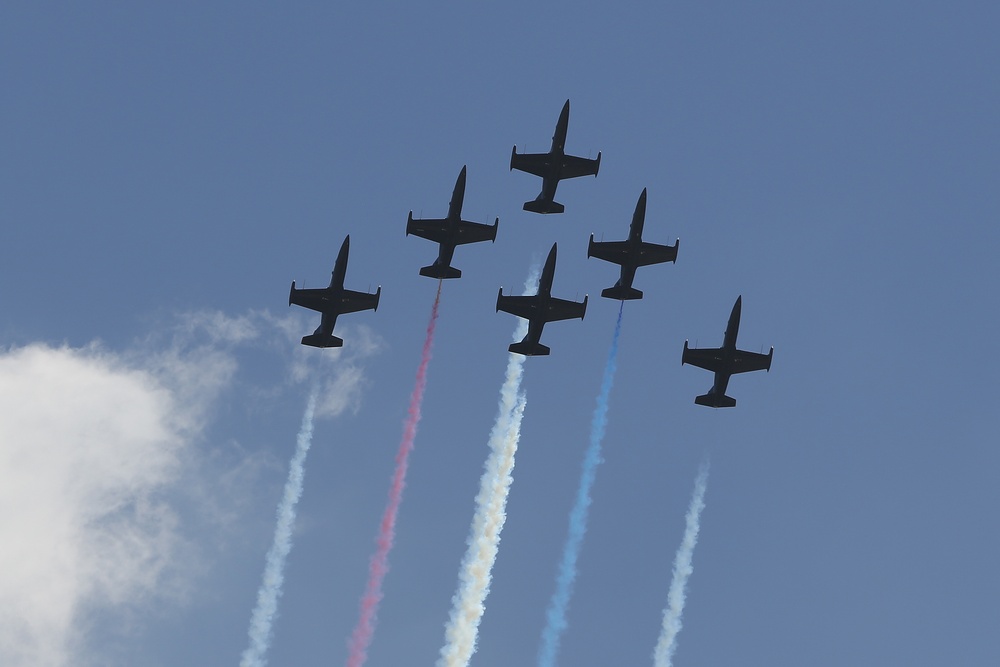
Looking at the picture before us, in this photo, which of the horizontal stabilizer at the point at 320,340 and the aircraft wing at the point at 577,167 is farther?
the aircraft wing at the point at 577,167

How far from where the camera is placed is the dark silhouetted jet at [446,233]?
4953 inches

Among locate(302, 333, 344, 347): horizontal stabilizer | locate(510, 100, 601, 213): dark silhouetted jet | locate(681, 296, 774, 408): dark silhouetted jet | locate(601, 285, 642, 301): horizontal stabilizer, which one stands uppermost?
locate(510, 100, 601, 213): dark silhouetted jet

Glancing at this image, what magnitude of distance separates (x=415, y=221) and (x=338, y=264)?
8249 mm

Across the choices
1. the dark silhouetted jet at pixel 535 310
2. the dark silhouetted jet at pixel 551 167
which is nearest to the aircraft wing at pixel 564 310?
the dark silhouetted jet at pixel 535 310

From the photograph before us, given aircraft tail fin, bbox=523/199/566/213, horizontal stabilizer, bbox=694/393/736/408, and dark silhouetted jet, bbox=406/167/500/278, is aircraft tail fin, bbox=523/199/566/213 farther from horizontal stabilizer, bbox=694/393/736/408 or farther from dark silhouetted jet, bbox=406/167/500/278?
horizontal stabilizer, bbox=694/393/736/408

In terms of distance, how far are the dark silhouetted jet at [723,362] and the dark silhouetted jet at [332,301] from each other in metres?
25.3

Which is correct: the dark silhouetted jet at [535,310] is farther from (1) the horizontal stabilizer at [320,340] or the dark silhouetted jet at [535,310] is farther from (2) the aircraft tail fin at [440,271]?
(1) the horizontal stabilizer at [320,340]

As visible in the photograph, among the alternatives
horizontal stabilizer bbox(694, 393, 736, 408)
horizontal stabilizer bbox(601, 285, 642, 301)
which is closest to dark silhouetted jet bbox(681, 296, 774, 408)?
horizontal stabilizer bbox(694, 393, 736, 408)

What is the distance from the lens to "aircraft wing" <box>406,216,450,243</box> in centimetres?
12638

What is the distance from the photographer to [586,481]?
420ft

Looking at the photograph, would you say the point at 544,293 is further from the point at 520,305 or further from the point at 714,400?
the point at 714,400

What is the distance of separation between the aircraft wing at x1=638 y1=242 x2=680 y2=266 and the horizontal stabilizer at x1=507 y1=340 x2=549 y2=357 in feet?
36.4

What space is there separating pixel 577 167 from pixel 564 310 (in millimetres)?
13616

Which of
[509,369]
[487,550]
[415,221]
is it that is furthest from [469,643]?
[415,221]
